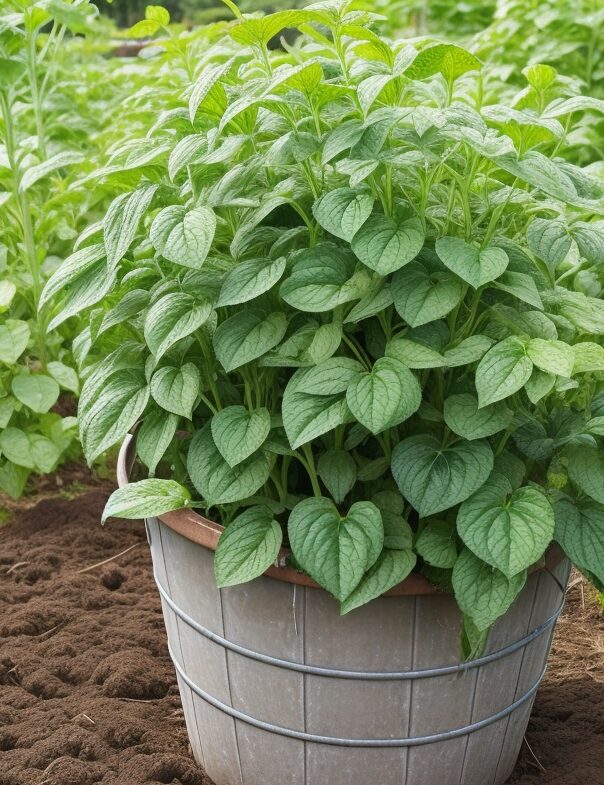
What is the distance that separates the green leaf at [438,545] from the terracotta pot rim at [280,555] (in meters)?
0.04

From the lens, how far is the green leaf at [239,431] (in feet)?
4.64

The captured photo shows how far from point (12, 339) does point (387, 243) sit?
1469mm

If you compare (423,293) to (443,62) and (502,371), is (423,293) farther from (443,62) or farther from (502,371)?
(443,62)

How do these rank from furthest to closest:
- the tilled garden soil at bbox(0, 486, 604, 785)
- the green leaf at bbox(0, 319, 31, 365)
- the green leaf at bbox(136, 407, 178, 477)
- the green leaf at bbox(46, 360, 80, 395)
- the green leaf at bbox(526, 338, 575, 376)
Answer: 1. the green leaf at bbox(46, 360, 80, 395)
2. the green leaf at bbox(0, 319, 31, 365)
3. the tilled garden soil at bbox(0, 486, 604, 785)
4. the green leaf at bbox(136, 407, 178, 477)
5. the green leaf at bbox(526, 338, 575, 376)

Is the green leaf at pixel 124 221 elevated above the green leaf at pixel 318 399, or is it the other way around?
the green leaf at pixel 124 221

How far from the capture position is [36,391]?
2572 millimetres

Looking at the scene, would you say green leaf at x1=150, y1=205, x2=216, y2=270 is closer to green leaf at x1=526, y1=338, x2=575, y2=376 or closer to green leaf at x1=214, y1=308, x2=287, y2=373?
green leaf at x1=214, y1=308, x2=287, y2=373

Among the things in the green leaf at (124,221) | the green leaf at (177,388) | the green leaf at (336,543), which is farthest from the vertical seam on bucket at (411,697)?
the green leaf at (124,221)

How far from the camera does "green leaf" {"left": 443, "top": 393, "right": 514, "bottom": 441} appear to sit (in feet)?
4.50

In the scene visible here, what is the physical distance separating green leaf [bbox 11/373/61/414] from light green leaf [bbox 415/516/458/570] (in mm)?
1392

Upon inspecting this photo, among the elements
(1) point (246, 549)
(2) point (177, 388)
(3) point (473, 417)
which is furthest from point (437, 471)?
(2) point (177, 388)

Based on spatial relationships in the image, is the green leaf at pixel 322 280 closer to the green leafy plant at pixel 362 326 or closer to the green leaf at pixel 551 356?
the green leafy plant at pixel 362 326

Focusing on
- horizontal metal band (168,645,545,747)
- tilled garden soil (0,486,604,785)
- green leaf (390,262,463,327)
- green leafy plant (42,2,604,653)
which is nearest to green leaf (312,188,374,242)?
green leafy plant (42,2,604,653)

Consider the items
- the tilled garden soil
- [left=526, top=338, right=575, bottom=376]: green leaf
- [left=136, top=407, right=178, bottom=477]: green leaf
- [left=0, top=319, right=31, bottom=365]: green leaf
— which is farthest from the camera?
[left=0, top=319, right=31, bottom=365]: green leaf
